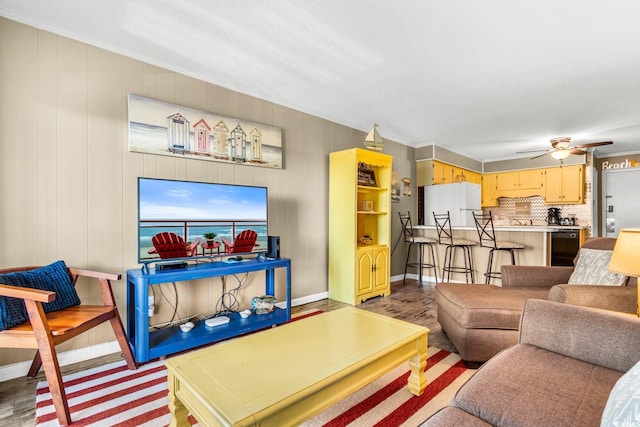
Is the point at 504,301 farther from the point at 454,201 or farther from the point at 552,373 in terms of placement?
the point at 454,201

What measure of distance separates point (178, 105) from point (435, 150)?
436 cm

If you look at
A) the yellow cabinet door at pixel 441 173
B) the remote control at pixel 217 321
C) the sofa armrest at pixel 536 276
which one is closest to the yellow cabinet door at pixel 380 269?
the sofa armrest at pixel 536 276

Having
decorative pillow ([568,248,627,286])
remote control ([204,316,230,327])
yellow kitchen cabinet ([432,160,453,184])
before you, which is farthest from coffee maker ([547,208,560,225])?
remote control ([204,316,230,327])

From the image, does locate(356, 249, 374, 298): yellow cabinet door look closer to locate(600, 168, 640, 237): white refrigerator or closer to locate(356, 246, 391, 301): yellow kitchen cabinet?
locate(356, 246, 391, 301): yellow kitchen cabinet

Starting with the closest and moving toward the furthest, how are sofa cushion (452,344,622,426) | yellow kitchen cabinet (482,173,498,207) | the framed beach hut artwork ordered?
sofa cushion (452,344,622,426), the framed beach hut artwork, yellow kitchen cabinet (482,173,498,207)

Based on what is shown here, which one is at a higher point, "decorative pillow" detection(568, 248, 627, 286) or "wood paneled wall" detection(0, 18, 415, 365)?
"wood paneled wall" detection(0, 18, 415, 365)

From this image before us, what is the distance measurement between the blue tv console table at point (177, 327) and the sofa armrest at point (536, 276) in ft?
6.60

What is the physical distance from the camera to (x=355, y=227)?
3.85 m

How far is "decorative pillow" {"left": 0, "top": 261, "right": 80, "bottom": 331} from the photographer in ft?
5.74

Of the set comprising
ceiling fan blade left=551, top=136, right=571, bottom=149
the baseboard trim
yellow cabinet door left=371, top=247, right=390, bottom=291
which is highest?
ceiling fan blade left=551, top=136, right=571, bottom=149

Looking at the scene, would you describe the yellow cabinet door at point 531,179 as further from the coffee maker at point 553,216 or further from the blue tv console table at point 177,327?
the blue tv console table at point 177,327

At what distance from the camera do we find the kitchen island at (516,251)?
4.06m

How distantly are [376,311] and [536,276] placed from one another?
1605mm

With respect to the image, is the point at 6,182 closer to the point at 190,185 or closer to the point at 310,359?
the point at 190,185
